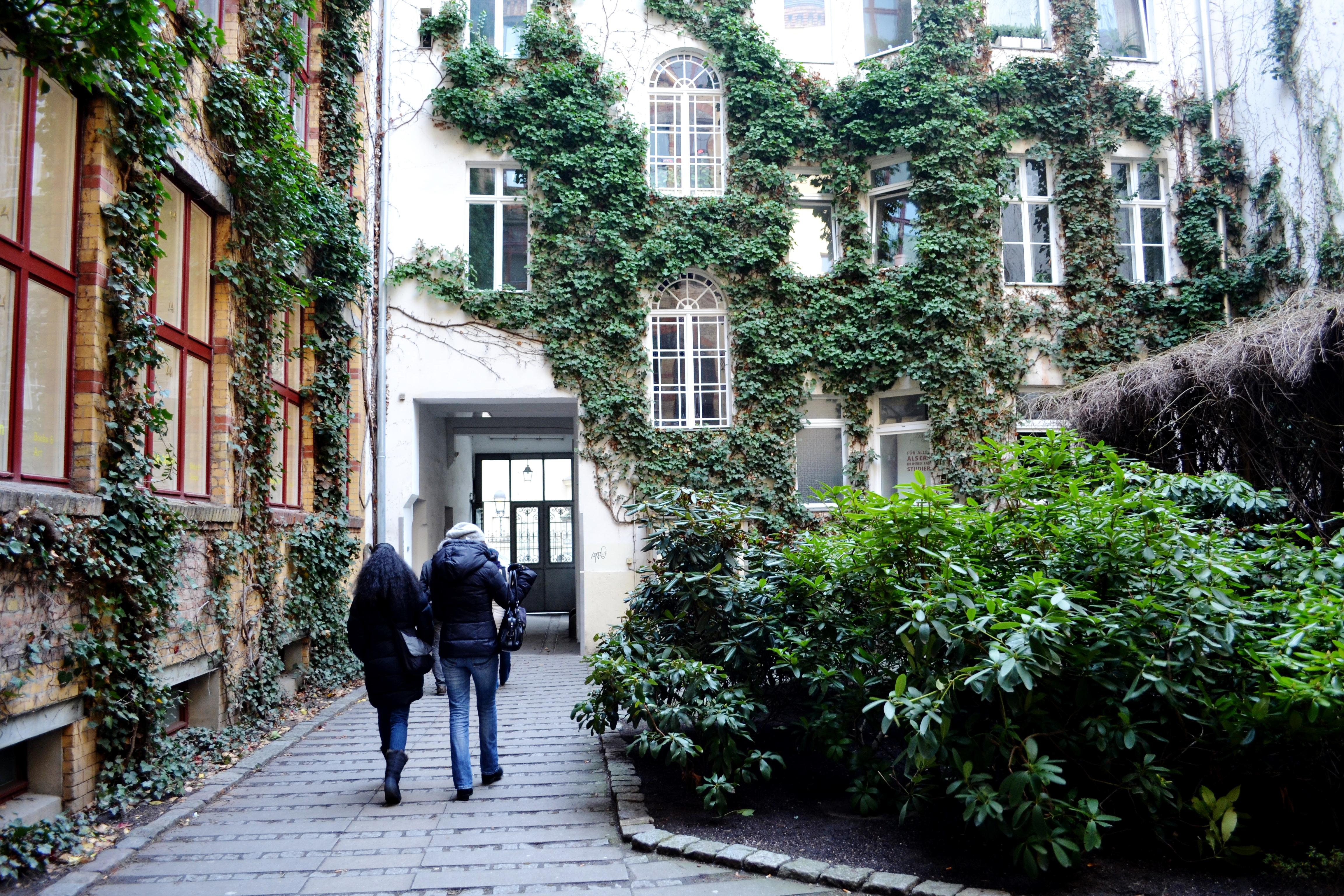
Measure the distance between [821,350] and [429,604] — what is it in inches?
346

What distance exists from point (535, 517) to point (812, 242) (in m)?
8.63

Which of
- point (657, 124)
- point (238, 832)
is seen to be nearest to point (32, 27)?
point (238, 832)

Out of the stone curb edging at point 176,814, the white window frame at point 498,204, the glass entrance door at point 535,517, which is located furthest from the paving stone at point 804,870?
the glass entrance door at point 535,517

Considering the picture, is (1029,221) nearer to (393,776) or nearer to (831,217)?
(831,217)

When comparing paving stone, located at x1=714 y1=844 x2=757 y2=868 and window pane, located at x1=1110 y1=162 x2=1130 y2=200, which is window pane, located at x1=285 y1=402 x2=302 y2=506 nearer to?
paving stone, located at x1=714 y1=844 x2=757 y2=868

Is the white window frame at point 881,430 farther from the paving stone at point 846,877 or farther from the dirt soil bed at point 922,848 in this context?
the paving stone at point 846,877

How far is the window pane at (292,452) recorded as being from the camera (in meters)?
10.9

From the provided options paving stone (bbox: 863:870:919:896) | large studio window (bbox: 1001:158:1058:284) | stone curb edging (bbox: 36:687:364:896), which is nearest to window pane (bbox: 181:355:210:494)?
stone curb edging (bbox: 36:687:364:896)

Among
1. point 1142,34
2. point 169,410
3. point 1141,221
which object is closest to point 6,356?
point 169,410

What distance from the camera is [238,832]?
574cm

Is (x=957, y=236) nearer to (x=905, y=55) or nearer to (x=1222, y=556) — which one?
(x=905, y=55)

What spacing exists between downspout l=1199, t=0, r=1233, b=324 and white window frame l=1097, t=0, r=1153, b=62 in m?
0.77

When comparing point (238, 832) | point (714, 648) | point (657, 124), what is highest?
point (657, 124)

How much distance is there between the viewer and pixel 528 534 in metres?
20.1
